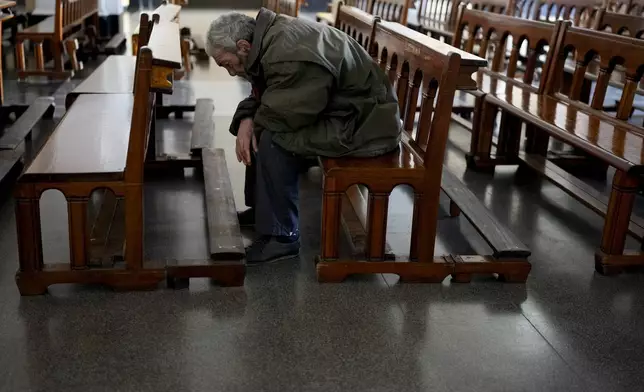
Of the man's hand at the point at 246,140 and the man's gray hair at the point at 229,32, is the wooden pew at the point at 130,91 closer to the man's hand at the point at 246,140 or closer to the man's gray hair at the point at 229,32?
the man's hand at the point at 246,140

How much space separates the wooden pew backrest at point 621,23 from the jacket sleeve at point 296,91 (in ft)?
6.93

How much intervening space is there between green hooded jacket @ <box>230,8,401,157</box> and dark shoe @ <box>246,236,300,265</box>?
1.26 feet

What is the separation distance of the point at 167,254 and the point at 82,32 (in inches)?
212

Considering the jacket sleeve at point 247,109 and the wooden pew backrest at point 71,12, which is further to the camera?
the wooden pew backrest at point 71,12

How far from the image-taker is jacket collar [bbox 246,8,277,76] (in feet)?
8.21

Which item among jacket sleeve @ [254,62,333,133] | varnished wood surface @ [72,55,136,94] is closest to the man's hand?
jacket sleeve @ [254,62,333,133]

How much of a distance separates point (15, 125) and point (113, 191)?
1.89 metres

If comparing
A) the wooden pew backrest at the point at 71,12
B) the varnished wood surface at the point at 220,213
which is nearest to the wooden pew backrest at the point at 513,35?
the varnished wood surface at the point at 220,213

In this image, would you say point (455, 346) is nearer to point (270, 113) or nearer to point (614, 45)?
point (270, 113)

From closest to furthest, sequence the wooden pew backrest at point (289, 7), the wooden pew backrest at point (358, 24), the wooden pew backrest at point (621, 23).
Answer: the wooden pew backrest at point (358, 24) < the wooden pew backrest at point (621, 23) < the wooden pew backrest at point (289, 7)

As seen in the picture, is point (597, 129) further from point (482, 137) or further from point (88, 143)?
point (88, 143)

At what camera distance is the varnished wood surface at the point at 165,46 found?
2.24 metres

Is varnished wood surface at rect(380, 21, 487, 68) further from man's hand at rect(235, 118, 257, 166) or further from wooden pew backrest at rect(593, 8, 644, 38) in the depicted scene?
wooden pew backrest at rect(593, 8, 644, 38)

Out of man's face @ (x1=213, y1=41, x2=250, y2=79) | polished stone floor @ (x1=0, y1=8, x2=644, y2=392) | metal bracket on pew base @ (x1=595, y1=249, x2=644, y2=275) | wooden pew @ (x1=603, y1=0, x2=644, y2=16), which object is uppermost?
wooden pew @ (x1=603, y1=0, x2=644, y2=16)
